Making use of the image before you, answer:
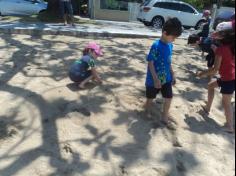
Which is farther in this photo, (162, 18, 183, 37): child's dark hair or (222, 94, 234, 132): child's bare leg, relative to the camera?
(222, 94, 234, 132): child's bare leg

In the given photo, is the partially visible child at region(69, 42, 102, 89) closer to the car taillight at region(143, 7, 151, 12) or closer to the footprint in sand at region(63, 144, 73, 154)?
the footprint in sand at region(63, 144, 73, 154)

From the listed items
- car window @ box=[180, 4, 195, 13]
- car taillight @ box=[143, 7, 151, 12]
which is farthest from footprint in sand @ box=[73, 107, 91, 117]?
car window @ box=[180, 4, 195, 13]

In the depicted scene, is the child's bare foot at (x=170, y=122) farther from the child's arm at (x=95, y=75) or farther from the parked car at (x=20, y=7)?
the parked car at (x=20, y=7)

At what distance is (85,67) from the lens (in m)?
5.78

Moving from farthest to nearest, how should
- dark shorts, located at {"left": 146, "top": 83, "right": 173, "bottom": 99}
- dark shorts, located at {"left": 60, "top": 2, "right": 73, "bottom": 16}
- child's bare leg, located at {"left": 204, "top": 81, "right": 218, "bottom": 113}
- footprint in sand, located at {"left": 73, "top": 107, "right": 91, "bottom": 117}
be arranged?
dark shorts, located at {"left": 60, "top": 2, "right": 73, "bottom": 16} < child's bare leg, located at {"left": 204, "top": 81, "right": 218, "bottom": 113} < footprint in sand, located at {"left": 73, "top": 107, "right": 91, "bottom": 117} < dark shorts, located at {"left": 146, "top": 83, "right": 173, "bottom": 99}

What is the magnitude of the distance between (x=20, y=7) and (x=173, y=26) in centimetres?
1600

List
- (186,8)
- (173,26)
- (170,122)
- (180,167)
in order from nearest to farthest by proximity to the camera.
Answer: (180,167)
(173,26)
(170,122)
(186,8)

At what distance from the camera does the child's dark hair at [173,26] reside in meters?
4.13

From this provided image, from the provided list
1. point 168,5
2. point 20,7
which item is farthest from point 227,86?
point 20,7

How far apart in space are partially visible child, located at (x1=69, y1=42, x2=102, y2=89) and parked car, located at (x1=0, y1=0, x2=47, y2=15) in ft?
43.6

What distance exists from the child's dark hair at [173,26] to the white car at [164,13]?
14665 millimetres

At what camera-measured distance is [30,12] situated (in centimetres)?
1947

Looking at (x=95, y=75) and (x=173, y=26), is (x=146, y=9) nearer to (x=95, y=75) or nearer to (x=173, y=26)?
(x=95, y=75)

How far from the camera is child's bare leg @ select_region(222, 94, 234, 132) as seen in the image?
4484mm
